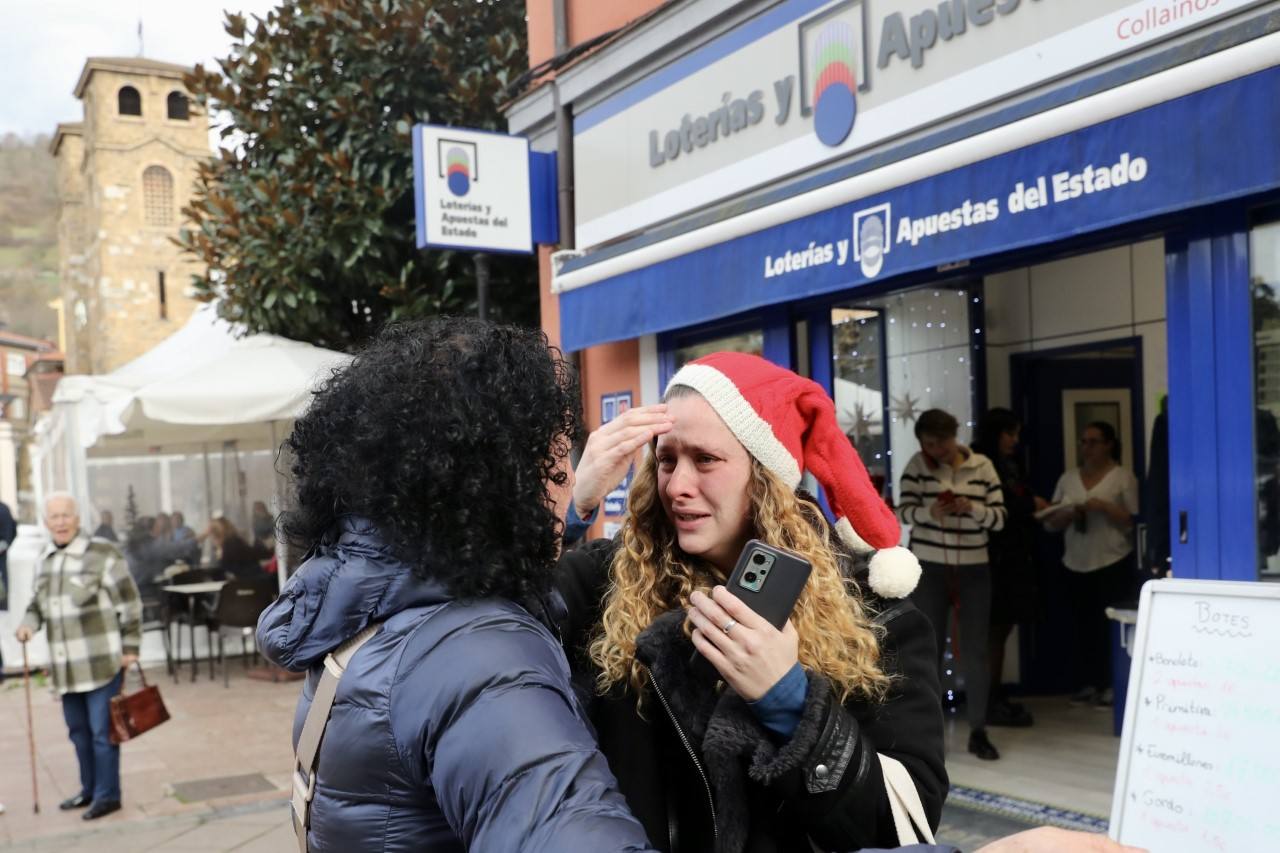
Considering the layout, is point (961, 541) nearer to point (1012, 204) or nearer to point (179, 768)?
point (1012, 204)

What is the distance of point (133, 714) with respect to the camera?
6473 mm

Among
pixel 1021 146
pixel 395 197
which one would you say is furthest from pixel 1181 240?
pixel 395 197

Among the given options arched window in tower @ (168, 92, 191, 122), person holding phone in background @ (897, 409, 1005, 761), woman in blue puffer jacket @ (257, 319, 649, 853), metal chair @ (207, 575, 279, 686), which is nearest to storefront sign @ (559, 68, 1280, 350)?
person holding phone in background @ (897, 409, 1005, 761)

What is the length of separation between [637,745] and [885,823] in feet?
1.41

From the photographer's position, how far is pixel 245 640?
12.0 metres

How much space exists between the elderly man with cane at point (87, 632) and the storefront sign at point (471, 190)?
2.98 m

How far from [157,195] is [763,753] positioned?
6427 centimetres

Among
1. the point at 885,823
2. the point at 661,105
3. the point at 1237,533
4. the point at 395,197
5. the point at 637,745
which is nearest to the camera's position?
the point at 885,823

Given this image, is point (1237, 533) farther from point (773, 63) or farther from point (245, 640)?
point (245, 640)

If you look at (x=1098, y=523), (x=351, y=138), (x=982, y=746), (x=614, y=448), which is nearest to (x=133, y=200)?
(x=351, y=138)

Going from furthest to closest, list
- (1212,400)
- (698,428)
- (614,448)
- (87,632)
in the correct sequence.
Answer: (87,632), (1212,400), (614,448), (698,428)

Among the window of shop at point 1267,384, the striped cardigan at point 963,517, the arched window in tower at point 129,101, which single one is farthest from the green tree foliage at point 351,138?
the arched window in tower at point 129,101

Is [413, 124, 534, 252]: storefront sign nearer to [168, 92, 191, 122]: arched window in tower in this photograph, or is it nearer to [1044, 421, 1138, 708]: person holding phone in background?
[1044, 421, 1138, 708]: person holding phone in background

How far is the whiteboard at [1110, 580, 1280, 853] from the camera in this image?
1837 millimetres
